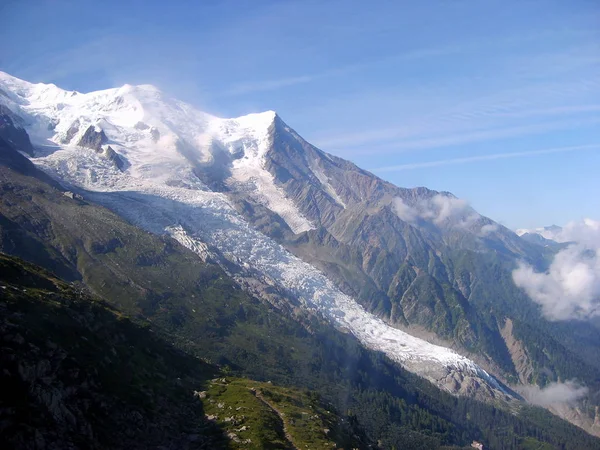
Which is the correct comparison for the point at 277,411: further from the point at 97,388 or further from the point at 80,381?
the point at 80,381

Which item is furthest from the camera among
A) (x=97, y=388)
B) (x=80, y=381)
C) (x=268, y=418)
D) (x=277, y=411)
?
(x=277, y=411)

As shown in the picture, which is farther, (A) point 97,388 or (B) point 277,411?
(B) point 277,411

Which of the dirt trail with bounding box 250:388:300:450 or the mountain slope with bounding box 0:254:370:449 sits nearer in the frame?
the mountain slope with bounding box 0:254:370:449

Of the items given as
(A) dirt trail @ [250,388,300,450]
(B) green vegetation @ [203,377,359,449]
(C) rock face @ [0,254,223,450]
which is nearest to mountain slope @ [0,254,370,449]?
(C) rock face @ [0,254,223,450]

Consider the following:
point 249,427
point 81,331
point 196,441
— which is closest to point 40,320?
point 81,331

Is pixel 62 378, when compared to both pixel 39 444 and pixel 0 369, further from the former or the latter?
pixel 39 444

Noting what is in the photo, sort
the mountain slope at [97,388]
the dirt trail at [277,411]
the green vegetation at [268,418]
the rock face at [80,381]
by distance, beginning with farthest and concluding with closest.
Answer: the dirt trail at [277,411] → the green vegetation at [268,418] → the mountain slope at [97,388] → the rock face at [80,381]

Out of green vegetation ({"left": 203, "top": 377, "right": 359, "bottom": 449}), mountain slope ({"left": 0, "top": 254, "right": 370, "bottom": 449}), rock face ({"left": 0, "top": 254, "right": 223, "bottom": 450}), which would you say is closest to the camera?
rock face ({"left": 0, "top": 254, "right": 223, "bottom": 450})

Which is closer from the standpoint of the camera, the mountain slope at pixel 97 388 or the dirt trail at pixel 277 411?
the mountain slope at pixel 97 388

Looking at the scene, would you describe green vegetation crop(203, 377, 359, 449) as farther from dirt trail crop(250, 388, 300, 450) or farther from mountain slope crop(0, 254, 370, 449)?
mountain slope crop(0, 254, 370, 449)

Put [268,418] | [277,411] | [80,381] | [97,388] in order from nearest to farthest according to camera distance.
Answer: [80,381]
[97,388]
[268,418]
[277,411]

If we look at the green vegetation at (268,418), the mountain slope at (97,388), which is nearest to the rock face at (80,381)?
the mountain slope at (97,388)

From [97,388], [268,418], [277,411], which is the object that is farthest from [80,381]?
[277,411]

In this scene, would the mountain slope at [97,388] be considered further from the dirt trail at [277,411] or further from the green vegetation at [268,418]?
the dirt trail at [277,411]
